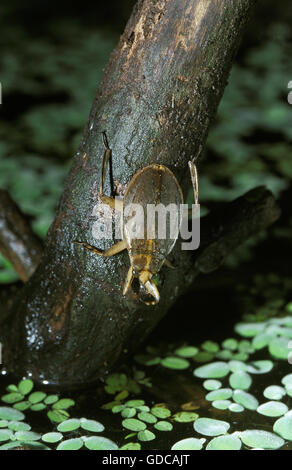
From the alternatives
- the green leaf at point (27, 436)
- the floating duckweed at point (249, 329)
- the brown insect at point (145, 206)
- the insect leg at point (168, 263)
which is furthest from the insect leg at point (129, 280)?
the floating duckweed at point (249, 329)

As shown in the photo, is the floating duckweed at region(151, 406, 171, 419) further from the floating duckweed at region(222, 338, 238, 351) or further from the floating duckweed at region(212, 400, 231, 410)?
the floating duckweed at region(222, 338, 238, 351)

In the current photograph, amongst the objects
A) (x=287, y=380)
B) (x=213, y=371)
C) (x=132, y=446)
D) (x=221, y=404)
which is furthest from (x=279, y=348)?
(x=132, y=446)

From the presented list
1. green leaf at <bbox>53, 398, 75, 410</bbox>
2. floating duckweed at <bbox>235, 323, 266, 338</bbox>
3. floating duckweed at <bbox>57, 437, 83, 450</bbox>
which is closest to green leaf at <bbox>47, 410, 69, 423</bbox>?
green leaf at <bbox>53, 398, 75, 410</bbox>

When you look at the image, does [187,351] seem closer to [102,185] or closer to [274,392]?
[274,392]

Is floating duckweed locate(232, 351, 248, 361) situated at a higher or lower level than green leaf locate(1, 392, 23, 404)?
higher

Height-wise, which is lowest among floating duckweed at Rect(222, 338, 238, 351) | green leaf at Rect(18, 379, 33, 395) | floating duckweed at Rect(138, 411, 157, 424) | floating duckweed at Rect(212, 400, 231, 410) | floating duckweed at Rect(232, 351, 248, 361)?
floating duckweed at Rect(138, 411, 157, 424)

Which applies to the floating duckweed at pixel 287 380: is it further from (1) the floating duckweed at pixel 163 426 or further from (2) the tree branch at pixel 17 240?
(2) the tree branch at pixel 17 240
